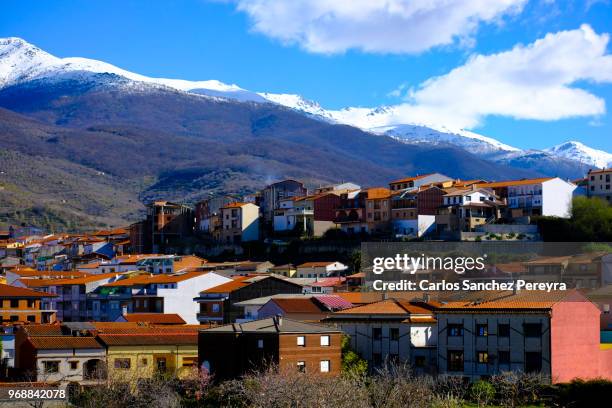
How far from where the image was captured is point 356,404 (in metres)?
32.6

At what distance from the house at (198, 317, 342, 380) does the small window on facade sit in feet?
16.5

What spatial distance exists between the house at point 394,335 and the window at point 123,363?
873cm

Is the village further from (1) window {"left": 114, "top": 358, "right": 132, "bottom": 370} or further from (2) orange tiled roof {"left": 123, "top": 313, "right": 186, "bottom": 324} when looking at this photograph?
(2) orange tiled roof {"left": 123, "top": 313, "right": 186, "bottom": 324}

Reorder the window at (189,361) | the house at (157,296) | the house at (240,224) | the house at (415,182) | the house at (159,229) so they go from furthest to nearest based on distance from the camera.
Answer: the house at (159,229) → the house at (415,182) → the house at (240,224) → the house at (157,296) → the window at (189,361)

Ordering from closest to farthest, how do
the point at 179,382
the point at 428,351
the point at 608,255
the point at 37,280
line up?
the point at 179,382 → the point at 428,351 → the point at 608,255 → the point at 37,280

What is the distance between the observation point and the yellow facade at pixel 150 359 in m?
48.2

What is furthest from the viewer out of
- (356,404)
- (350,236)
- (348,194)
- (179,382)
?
(348,194)

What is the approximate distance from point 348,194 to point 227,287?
4638 cm

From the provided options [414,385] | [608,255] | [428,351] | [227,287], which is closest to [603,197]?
[608,255]

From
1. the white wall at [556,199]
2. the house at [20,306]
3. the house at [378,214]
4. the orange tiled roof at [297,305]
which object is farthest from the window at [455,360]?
the house at [378,214]

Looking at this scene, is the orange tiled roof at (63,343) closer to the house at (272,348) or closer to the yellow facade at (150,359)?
the yellow facade at (150,359)

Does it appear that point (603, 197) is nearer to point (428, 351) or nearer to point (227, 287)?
point (227, 287)

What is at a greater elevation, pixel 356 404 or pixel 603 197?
pixel 603 197

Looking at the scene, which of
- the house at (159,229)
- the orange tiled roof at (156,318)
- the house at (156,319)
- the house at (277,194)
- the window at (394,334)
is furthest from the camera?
the house at (159,229)
